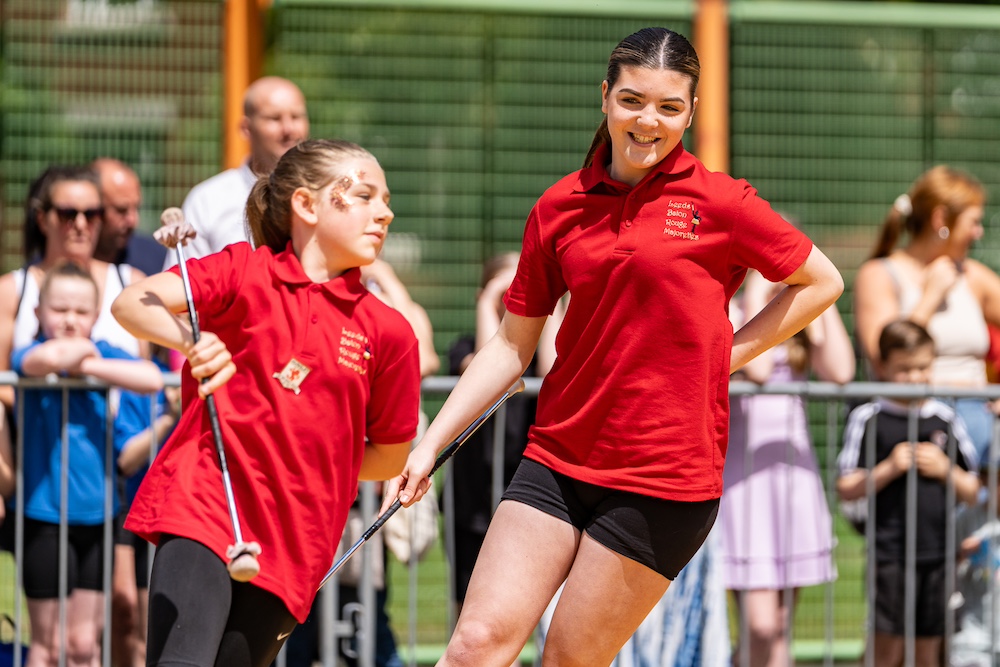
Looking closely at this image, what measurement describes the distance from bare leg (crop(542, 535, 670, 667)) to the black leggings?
28.9 inches

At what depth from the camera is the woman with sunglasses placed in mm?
5457

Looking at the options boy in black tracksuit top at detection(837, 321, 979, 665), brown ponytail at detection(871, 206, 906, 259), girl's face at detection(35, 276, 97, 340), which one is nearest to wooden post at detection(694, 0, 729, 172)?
→ brown ponytail at detection(871, 206, 906, 259)

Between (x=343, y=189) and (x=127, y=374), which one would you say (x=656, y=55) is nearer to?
(x=343, y=189)

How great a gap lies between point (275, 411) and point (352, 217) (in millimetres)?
612

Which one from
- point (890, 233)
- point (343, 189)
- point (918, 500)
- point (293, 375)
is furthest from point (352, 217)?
point (890, 233)

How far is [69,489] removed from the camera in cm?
528

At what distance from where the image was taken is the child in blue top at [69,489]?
526cm

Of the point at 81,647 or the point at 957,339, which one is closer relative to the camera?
the point at 81,647

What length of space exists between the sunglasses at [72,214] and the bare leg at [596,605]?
9.71 feet

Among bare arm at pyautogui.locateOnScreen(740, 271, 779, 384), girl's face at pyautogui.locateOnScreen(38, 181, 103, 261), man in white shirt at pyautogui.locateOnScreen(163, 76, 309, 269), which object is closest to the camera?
man in white shirt at pyautogui.locateOnScreen(163, 76, 309, 269)

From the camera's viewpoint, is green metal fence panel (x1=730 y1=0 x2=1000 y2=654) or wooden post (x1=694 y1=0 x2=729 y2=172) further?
green metal fence panel (x1=730 y1=0 x2=1000 y2=654)

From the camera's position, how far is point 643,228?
3.49m

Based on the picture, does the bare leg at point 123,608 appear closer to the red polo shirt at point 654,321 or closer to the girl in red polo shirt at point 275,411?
the girl in red polo shirt at point 275,411

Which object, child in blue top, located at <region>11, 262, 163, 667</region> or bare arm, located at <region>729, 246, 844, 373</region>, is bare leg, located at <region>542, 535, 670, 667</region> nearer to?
bare arm, located at <region>729, 246, 844, 373</region>
